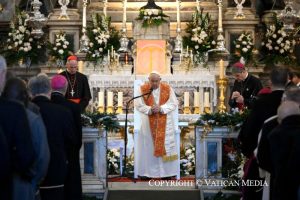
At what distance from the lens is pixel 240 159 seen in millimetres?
11734

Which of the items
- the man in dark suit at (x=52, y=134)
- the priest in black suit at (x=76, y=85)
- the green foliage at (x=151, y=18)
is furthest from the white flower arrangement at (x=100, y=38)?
the man in dark suit at (x=52, y=134)

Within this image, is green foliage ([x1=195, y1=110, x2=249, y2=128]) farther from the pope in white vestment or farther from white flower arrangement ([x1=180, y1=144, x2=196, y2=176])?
white flower arrangement ([x1=180, y1=144, x2=196, y2=176])

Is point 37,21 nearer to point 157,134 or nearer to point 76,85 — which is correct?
point 76,85

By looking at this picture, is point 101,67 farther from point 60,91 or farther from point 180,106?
point 60,91

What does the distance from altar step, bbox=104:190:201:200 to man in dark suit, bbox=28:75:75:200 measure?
272cm

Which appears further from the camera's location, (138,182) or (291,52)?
(291,52)

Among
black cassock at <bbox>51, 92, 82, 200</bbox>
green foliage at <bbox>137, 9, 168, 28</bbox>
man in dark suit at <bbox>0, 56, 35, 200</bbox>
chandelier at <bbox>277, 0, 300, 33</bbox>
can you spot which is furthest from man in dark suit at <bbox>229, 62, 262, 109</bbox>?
man in dark suit at <bbox>0, 56, 35, 200</bbox>

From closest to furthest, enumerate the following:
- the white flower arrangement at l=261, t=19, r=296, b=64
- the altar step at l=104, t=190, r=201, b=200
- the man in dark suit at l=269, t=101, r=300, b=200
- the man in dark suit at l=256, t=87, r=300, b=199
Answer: the man in dark suit at l=269, t=101, r=300, b=200
the man in dark suit at l=256, t=87, r=300, b=199
the altar step at l=104, t=190, r=201, b=200
the white flower arrangement at l=261, t=19, r=296, b=64

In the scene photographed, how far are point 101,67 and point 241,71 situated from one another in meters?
5.63

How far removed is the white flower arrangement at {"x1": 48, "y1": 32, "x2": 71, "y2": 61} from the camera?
18.8 metres

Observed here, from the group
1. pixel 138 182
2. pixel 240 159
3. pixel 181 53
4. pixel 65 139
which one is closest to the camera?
pixel 65 139

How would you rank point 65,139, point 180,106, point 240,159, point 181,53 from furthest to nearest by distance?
point 181,53 < point 180,106 < point 240,159 < point 65,139

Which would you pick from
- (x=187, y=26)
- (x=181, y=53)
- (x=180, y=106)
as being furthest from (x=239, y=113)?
(x=187, y=26)

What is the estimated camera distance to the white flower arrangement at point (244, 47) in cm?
1889
